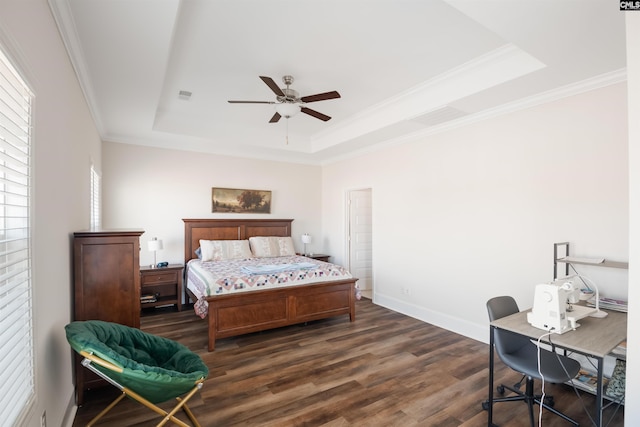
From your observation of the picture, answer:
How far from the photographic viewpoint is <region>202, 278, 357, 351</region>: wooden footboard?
3.53 metres

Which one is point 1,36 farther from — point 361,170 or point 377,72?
point 361,170

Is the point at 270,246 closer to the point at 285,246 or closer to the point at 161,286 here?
the point at 285,246

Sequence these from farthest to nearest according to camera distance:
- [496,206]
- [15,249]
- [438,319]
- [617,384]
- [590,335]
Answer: [438,319]
[496,206]
[617,384]
[590,335]
[15,249]

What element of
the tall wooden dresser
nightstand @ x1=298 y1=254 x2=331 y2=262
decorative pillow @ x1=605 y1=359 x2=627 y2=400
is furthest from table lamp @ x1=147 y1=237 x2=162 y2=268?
decorative pillow @ x1=605 y1=359 x2=627 y2=400

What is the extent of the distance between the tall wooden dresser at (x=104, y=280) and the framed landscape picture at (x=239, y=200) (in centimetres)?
293

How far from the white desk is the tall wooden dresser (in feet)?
9.50

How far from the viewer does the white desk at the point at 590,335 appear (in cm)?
175

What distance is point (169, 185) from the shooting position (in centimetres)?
517

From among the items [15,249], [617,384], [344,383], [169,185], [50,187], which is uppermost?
[169,185]

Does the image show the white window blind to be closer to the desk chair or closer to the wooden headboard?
the desk chair

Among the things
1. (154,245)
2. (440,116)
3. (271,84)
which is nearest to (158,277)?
(154,245)

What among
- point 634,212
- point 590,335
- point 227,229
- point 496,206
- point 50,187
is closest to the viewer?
point 634,212

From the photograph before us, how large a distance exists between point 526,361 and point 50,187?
3.26 m

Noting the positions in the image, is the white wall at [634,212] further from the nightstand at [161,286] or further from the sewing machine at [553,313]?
the nightstand at [161,286]
